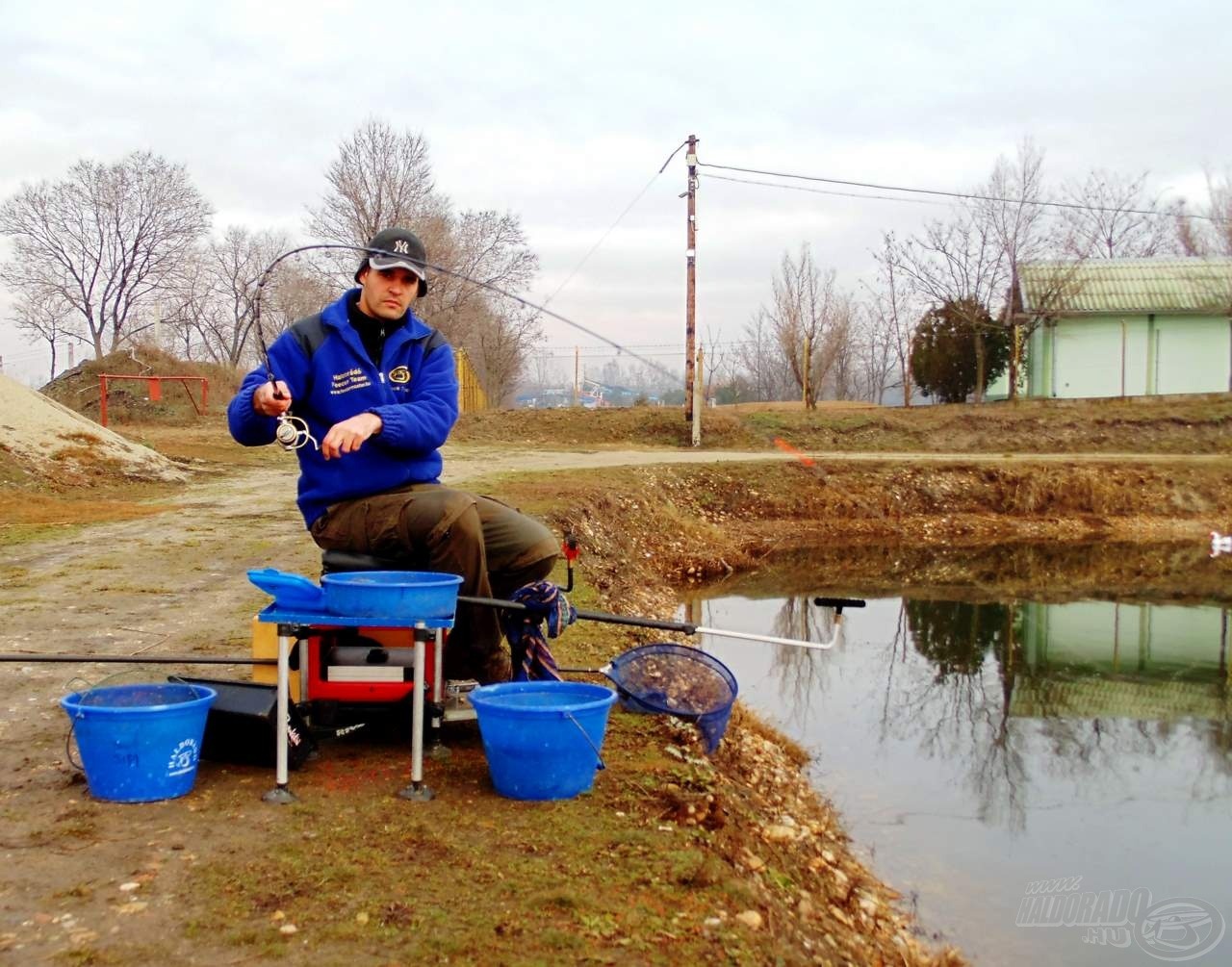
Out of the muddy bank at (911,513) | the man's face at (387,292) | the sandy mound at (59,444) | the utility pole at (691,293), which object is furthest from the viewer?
the utility pole at (691,293)

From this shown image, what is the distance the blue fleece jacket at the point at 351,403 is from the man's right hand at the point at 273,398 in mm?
112

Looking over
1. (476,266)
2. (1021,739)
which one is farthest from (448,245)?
(1021,739)

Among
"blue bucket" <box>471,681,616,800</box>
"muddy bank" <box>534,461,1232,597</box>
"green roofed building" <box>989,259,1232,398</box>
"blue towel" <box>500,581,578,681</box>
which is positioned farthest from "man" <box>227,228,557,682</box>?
"green roofed building" <box>989,259,1232,398</box>

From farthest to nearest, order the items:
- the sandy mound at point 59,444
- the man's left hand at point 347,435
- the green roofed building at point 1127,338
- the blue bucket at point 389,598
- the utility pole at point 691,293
Answer: the green roofed building at point 1127,338 → the utility pole at point 691,293 → the sandy mound at point 59,444 → the man's left hand at point 347,435 → the blue bucket at point 389,598

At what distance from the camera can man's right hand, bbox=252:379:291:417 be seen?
418 cm

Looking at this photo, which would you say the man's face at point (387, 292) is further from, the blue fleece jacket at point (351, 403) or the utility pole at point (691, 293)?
the utility pole at point (691, 293)

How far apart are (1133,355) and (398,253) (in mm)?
31057

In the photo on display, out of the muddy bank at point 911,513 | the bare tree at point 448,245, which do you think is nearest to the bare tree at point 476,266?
the bare tree at point 448,245

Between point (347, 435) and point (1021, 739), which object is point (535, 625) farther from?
point (1021, 739)

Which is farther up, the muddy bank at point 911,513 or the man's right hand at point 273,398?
the man's right hand at point 273,398

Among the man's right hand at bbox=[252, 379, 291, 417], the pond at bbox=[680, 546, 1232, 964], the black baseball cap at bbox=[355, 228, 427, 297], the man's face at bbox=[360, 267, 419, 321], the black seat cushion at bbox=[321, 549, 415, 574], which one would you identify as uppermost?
the black baseball cap at bbox=[355, 228, 427, 297]

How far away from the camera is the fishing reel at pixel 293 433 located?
166 inches

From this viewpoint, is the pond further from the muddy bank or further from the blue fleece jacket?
the blue fleece jacket

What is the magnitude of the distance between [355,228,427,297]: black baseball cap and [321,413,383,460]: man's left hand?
0.64m
